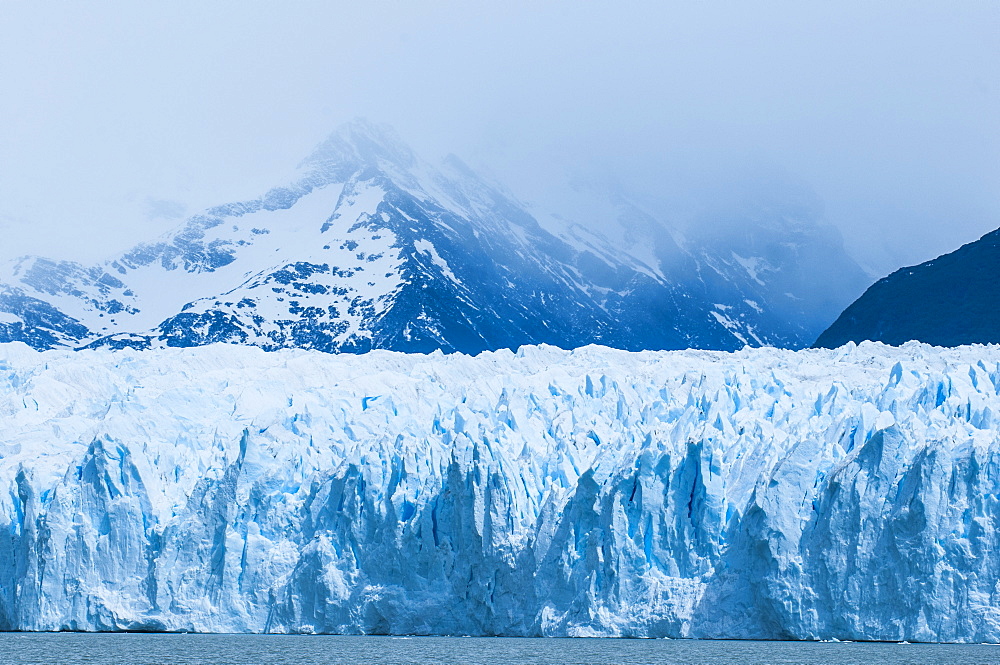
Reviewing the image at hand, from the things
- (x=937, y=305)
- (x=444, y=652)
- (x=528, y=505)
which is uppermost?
(x=937, y=305)

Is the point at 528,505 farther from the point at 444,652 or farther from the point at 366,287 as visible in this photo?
the point at 366,287

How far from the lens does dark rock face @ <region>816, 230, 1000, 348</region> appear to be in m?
78.1

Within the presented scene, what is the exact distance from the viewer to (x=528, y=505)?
138ft

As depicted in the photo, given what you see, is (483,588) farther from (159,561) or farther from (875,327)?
(875,327)

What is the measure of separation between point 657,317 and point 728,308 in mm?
9619

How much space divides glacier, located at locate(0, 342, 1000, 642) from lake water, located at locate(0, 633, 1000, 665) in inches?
32.1

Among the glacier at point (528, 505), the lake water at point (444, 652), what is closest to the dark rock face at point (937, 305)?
the glacier at point (528, 505)

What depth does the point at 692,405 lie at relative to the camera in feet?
145

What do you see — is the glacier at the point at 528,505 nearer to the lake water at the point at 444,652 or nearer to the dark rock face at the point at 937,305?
the lake water at the point at 444,652

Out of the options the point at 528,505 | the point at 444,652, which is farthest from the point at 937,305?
the point at 444,652

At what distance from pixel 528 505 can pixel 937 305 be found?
46.7 m

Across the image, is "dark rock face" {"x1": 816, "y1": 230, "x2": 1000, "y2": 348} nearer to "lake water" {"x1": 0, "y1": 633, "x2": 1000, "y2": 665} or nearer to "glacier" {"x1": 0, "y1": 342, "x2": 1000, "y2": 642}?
"glacier" {"x1": 0, "y1": 342, "x2": 1000, "y2": 642}

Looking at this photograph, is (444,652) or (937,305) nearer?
(444,652)

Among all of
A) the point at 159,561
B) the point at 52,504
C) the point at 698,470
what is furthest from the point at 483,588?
the point at 52,504
